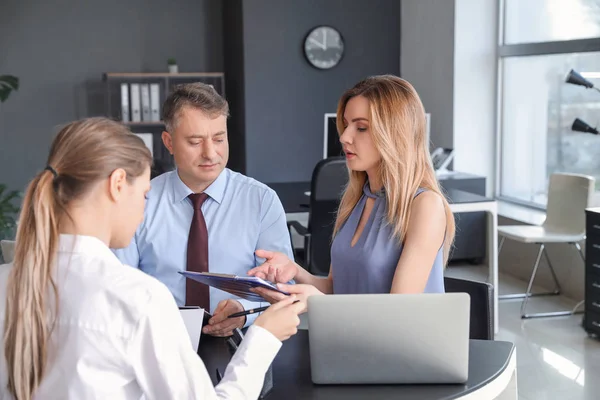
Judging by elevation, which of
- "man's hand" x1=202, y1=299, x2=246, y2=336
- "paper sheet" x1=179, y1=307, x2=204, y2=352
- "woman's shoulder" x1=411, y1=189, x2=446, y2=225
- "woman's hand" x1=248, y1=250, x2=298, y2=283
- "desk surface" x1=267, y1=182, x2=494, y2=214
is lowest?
"desk surface" x1=267, y1=182, x2=494, y2=214

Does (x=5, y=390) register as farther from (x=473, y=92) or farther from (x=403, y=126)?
(x=473, y=92)

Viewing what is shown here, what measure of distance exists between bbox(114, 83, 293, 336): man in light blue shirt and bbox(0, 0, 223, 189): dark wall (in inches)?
185

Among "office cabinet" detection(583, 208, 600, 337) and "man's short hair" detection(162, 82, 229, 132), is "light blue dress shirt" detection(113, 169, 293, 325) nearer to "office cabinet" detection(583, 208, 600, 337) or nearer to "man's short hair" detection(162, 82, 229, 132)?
"man's short hair" detection(162, 82, 229, 132)

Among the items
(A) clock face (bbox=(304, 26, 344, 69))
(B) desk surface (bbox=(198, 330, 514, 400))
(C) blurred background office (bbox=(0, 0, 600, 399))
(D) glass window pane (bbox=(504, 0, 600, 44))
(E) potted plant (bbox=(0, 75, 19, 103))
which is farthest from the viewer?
(A) clock face (bbox=(304, 26, 344, 69))

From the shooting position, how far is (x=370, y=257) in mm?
2117

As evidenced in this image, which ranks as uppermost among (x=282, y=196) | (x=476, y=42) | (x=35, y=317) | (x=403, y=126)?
(x=476, y=42)

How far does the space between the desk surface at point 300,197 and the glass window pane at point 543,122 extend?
0.96m

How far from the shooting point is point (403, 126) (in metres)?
2.09

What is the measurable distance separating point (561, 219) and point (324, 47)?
2.62 m

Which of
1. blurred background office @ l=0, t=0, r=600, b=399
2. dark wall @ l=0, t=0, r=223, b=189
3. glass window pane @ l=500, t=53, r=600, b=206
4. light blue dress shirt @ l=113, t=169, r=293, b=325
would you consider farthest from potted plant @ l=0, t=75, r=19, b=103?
light blue dress shirt @ l=113, t=169, r=293, b=325

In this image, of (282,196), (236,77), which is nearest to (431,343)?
(282,196)

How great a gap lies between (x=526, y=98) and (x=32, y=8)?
4005 millimetres

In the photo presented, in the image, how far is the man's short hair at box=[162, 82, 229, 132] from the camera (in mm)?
2367

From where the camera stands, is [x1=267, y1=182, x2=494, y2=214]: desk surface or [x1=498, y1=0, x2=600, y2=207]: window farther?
[x1=498, y1=0, x2=600, y2=207]: window
